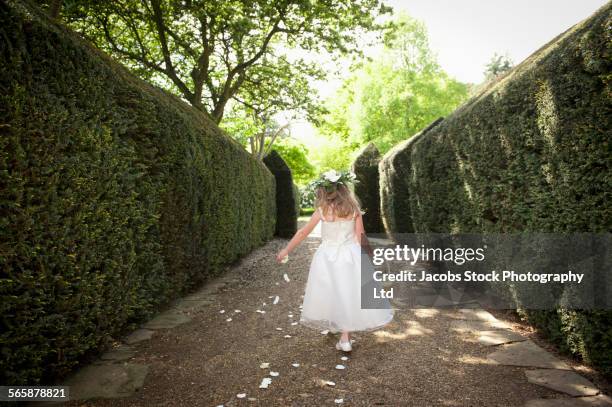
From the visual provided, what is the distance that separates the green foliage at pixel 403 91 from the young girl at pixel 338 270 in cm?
2327

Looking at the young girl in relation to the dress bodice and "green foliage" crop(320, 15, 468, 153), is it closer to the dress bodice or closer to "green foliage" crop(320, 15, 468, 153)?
the dress bodice

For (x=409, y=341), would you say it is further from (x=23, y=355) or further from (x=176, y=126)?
(x=176, y=126)

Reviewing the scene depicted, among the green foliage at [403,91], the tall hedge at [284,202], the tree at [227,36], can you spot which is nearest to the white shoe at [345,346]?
the tree at [227,36]

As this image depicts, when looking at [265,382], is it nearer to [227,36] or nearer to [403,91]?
[227,36]

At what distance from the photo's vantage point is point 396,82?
27.6 metres

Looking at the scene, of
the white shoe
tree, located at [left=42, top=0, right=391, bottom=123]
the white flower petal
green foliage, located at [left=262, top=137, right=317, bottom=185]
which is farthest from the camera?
green foliage, located at [left=262, top=137, right=317, bottom=185]

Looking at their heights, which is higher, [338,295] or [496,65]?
[496,65]

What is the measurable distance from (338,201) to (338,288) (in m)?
0.95

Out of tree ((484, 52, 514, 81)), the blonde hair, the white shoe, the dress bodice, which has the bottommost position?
the white shoe

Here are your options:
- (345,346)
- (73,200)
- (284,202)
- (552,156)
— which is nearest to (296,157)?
(284,202)

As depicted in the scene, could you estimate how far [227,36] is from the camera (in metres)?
12.8

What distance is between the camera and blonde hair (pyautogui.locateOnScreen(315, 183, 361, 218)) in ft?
13.0

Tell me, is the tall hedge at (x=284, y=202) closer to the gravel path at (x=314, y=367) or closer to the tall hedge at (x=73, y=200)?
the tall hedge at (x=73, y=200)

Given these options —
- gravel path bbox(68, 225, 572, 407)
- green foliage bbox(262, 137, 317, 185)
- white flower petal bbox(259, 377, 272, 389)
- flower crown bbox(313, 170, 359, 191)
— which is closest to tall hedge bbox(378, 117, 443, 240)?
gravel path bbox(68, 225, 572, 407)
